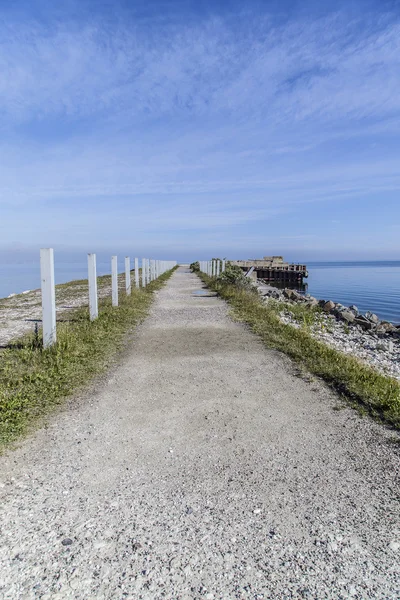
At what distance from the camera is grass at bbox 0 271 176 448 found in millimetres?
4078

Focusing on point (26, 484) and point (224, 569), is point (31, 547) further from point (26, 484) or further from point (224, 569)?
point (224, 569)

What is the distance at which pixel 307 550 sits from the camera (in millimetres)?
2234

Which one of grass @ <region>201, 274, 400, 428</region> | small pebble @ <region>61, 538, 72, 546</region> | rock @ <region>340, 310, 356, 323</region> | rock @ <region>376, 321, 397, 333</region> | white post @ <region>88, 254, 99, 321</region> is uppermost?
white post @ <region>88, 254, 99, 321</region>

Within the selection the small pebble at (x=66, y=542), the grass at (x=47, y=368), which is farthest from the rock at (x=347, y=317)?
the small pebble at (x=66, y=542)

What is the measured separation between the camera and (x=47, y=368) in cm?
551

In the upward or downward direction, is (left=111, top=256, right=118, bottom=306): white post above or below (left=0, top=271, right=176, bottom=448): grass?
above

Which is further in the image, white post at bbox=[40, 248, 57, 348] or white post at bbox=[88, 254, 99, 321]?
white post at bbox=[88, 254, 99, 321]

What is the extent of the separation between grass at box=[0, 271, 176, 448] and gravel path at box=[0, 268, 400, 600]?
310 millimetres

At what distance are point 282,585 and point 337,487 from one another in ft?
3.29

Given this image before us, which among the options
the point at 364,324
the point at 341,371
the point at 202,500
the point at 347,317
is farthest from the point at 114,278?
the point at 202,500

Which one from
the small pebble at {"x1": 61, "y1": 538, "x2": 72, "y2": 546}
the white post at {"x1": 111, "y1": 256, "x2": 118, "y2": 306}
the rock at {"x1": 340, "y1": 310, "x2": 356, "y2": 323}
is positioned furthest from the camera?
the rock at {"x1": 340, "y1": 310, "x2": 356, "y2": 323}

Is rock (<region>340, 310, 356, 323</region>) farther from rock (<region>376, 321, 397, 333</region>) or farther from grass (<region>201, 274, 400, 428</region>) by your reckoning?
grass (<region>201, 274, 400, 428</region>)

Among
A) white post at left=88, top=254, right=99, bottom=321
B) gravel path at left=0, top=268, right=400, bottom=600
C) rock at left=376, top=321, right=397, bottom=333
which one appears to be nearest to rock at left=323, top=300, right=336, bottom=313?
rock at left=376, top=321, right=397, bottom=333

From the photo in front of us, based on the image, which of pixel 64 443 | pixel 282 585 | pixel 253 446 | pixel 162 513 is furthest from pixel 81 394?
pixel 282 585
